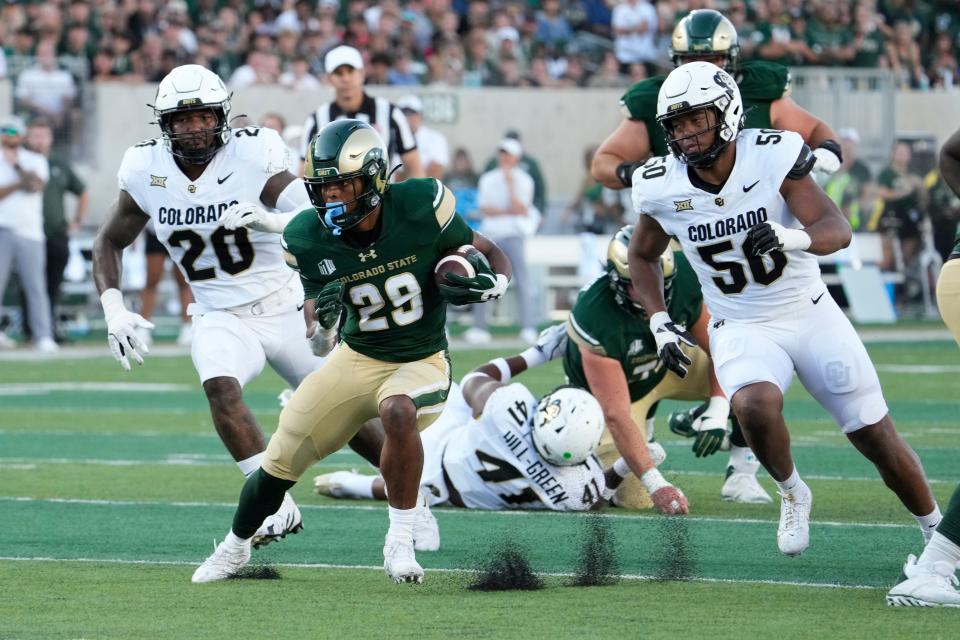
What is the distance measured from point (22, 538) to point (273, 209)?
5.42ft

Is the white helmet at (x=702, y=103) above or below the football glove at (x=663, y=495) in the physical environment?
above

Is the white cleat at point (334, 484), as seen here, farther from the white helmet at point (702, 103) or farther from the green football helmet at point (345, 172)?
the white helmet at point (702, 103)

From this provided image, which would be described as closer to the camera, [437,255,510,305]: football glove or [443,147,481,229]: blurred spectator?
[437,255,510,305]: football glove

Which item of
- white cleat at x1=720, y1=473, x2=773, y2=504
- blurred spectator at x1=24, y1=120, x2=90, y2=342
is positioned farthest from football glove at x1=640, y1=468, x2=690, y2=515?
blurred spectator at x1=24, y1=120, x2=90, y2=342

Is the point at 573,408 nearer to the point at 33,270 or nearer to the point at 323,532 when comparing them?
the point at 323,532

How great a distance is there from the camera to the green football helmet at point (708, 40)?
7484 millimetres

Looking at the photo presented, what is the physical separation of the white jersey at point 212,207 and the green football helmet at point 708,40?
6.28 ft

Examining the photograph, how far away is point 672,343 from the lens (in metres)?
5.93

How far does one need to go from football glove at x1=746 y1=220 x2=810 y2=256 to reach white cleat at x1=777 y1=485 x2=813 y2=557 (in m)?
0.85

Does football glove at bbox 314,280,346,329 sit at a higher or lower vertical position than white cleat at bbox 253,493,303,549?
higher

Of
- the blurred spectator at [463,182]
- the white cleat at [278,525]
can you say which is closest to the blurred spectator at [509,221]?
the blurred spectator at [463,182]

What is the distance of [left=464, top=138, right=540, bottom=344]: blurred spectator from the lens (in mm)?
15438

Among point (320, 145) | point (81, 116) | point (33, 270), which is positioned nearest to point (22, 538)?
point (320, 145)

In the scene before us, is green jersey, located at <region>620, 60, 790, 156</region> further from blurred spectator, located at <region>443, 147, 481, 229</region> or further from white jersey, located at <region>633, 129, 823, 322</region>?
blurred spectator, located at <region>443, 147, 481, 229</region>
